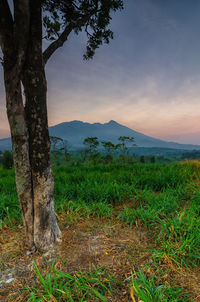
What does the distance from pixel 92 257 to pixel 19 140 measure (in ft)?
5.46

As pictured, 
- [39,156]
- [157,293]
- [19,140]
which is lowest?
[157,293]

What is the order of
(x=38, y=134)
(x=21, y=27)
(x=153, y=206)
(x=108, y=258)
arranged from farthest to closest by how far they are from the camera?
(x=153, y=206) → (x=38, y=134) → (x=108, y=258) → (x=21, y=27)

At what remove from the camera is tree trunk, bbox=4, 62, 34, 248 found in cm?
176

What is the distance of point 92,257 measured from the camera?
1835 millimetres

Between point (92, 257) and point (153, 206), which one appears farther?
point (153, 206)

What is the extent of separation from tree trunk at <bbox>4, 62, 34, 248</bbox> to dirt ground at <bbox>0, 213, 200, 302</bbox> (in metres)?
0.32

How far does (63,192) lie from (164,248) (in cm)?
260

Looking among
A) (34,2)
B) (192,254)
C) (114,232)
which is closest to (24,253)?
(114,232)

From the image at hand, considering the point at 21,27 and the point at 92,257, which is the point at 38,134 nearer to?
the point at 21,27

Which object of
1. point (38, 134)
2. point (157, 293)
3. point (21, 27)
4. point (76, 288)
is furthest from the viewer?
point (38, 134)

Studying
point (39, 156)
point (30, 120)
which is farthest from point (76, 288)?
point (30, 120)

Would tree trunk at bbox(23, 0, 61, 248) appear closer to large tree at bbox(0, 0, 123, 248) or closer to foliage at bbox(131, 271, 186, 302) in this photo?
large tree at bbox(0, 0, 123, 248)

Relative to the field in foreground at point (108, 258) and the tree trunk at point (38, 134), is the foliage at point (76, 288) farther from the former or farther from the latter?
the tree trunk at point (38, 134)

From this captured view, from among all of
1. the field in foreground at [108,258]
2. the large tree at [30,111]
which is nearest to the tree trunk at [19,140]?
the large tree at [30,111]
